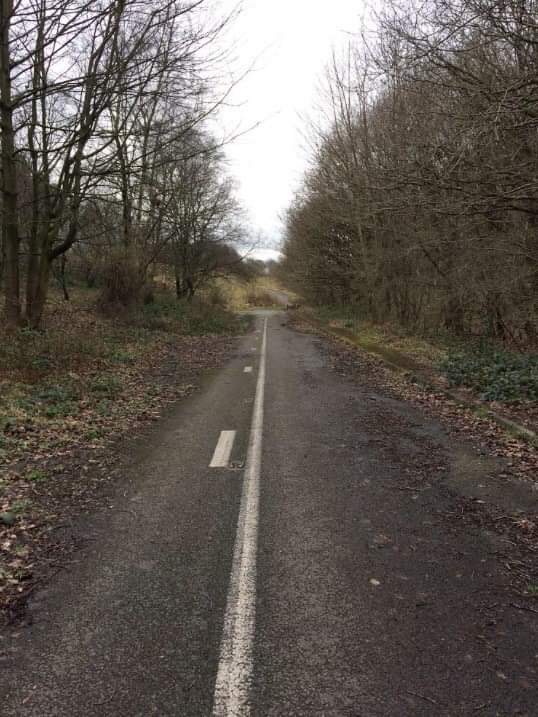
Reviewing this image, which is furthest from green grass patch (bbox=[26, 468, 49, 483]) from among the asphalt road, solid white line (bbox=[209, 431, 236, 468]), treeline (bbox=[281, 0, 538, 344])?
treeline (bbox=[281, 0, 538, 344])

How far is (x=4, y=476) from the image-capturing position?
578 cm

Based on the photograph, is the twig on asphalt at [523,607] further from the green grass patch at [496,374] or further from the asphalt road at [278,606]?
the green grass patch at [496,374]

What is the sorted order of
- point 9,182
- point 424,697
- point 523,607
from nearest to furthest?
point 424,697
point 523,607
point 9,182

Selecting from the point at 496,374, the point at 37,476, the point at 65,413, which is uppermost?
the point at 496,374

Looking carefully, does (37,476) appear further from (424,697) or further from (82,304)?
(82,304)

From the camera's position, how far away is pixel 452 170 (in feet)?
27.1

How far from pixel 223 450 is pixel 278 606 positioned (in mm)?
3516

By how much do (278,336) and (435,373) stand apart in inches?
514

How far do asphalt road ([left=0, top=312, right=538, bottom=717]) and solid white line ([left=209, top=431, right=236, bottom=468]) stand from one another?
0.25 ft

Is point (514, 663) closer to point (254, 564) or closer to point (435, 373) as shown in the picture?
point (254, 564)

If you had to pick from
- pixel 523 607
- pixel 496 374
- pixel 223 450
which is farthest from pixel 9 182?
pixel 523 607

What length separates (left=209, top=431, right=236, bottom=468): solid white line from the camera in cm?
624

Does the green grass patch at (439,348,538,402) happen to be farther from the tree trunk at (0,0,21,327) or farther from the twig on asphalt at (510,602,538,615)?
the tree trunk at (0,0,21,327)

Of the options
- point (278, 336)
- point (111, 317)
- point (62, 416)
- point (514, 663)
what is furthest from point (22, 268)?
point (514, 663)
